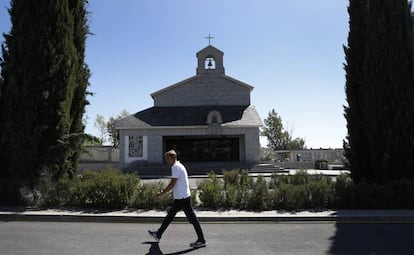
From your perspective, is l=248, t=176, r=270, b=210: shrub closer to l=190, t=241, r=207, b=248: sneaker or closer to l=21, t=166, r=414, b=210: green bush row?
l=21, t=166, r=414, b=210: green bush row

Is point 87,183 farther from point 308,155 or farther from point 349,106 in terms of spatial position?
point 308,155

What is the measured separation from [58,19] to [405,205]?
13.3 metres

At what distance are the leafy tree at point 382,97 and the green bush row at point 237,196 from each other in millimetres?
1372

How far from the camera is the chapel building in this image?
106 ft

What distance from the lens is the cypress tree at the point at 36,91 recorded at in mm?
12969

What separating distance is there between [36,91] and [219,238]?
8.88 metres

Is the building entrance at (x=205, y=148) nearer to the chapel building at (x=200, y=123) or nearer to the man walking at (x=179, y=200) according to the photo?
the chapel building at (x=200, y=123)

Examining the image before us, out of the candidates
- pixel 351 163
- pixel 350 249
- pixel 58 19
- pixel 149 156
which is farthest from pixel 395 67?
pixel 149 156

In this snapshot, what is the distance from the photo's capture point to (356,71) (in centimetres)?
1380

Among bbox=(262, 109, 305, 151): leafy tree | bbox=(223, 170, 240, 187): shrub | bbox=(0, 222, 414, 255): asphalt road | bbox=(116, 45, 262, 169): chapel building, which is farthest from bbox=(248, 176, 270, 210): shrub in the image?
bbox=(262, 109, 305, 151): leafy tree

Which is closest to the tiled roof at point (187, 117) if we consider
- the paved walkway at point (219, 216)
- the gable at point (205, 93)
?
the gable at point (205, 93)

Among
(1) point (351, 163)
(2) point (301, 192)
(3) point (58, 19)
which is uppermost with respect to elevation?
(3) point (58, 19)

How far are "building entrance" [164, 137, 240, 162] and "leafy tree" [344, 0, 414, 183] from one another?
21.8 metres

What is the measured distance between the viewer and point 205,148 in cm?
3556
